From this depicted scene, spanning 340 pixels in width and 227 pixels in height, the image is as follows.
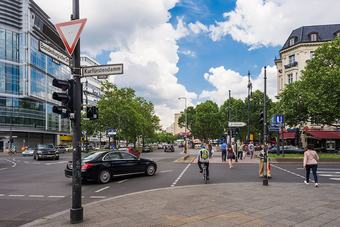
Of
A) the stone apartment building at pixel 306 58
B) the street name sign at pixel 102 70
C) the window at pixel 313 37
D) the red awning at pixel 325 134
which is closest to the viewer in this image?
the street name sign at pixel 102 70

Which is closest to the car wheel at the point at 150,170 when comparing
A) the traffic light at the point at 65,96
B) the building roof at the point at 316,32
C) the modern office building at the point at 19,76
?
the traffic light at the point at 65,96

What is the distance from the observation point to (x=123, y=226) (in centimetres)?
722

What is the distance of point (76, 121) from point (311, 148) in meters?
10.4

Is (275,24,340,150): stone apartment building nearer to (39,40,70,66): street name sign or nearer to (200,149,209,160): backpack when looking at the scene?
(200,149,209,160): backpack

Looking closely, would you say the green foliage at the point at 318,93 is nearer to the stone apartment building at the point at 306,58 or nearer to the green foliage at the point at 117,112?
the stone apartment building at the point at 306,58

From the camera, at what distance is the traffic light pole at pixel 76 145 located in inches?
301

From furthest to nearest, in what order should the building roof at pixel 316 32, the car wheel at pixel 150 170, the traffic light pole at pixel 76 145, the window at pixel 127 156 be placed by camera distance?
the building roof at pixel 316 32
the car wheel at pixel 150 170
the window at pixel 127 156
the traffic light pole at pixel 76 145

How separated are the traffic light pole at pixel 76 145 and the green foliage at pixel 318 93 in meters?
31.2

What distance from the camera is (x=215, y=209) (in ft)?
28.8

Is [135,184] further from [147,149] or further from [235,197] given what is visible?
[147,149]

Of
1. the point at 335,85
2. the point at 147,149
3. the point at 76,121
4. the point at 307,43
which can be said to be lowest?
the point at 147,149

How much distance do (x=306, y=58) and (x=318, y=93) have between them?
2467 cm

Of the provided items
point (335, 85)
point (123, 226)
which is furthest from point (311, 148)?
point (335, 85)

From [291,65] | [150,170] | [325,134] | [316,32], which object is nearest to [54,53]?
[150,170]
